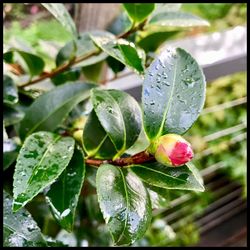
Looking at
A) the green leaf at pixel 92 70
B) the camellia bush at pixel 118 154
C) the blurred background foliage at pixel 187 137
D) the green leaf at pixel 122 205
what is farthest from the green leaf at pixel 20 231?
the green leaf at pixel 92 70

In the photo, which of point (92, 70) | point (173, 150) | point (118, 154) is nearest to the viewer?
point (173, 150)

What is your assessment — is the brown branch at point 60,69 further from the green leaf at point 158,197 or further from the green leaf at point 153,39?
the green leaf at point 158,197

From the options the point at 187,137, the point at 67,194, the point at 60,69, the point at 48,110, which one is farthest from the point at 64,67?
the point at 187,137

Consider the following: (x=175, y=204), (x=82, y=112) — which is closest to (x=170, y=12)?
(x=82, y=112)

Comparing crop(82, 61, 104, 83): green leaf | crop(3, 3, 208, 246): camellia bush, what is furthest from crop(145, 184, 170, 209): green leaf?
crop(82, 61, 104, 83): green leaf

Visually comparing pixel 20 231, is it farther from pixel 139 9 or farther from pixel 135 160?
pixel 139 9

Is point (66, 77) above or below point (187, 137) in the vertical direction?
above
